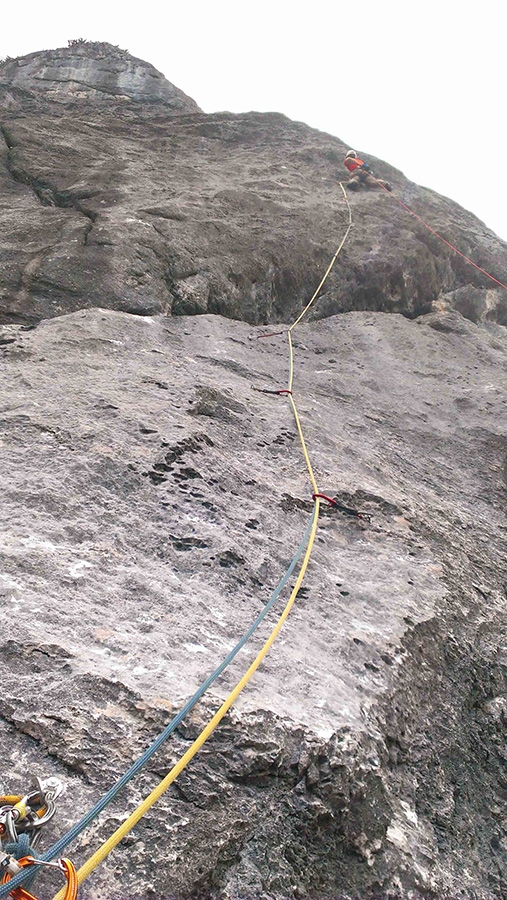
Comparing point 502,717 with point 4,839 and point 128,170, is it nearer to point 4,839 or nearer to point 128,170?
point 4,839

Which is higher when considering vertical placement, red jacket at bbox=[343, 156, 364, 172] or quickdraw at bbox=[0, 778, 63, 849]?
red jacket at bbox=[343, 156, 364, 172]

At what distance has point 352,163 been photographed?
877 centimetres

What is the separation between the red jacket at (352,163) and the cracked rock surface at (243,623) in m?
5.29

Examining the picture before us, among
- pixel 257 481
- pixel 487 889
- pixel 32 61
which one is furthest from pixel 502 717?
pixel 32 61

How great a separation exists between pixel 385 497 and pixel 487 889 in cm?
196

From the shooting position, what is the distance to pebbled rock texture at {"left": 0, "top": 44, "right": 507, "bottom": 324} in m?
5.39

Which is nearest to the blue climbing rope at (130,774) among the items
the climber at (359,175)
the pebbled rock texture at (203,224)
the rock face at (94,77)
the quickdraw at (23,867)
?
the quickdraw at (23,867)

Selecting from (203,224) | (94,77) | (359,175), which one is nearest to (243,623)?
(203,224)

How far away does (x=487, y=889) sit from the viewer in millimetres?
2088

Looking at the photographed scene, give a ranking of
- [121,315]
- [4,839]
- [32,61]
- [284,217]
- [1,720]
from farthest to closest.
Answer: [32,61]
[284,217]
[121,315]
[1,720]
[4,839]

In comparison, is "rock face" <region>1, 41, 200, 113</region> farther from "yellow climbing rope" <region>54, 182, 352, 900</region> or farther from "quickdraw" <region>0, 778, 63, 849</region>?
"quickdraw" <region>0, 778, 63, 849</region>

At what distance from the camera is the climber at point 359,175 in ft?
28.1

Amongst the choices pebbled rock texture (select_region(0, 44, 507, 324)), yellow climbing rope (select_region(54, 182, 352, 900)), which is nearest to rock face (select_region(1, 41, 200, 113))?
pebbled rock texture (select_region(0, 44, 507, 324))

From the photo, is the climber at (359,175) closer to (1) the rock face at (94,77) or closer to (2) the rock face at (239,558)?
(2) the rock face at (239,558)
